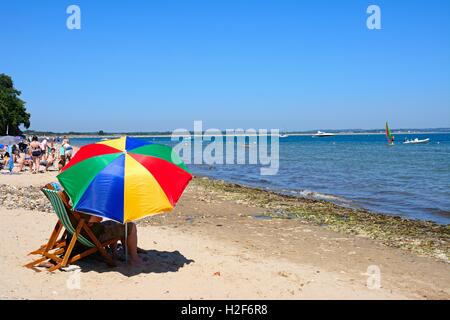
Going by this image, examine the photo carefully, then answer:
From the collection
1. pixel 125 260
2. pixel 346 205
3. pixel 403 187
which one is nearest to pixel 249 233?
pixel 125 260

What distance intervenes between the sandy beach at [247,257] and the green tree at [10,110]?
52578mm

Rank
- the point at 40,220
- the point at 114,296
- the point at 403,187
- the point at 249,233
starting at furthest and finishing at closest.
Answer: the point at 403,187, the point at 249,233, the point at 40,220, the point at 114,296

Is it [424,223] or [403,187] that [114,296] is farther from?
[403,187]

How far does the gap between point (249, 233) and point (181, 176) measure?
5.03m

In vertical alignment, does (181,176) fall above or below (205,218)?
above

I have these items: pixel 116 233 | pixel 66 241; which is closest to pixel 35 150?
pixel 66 241

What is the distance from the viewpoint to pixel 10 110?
65.5 metres

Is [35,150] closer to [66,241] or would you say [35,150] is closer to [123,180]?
[66,241]

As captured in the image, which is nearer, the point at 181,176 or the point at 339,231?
the point at 181,176

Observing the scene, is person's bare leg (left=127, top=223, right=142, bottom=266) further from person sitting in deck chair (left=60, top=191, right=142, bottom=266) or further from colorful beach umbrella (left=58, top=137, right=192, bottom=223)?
colorful beach umbrella (left=58, top=137, right=192, bottom=223)

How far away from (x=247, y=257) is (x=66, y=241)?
10.2ft

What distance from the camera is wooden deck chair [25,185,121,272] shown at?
5883 mm

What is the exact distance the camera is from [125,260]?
6.54 metres

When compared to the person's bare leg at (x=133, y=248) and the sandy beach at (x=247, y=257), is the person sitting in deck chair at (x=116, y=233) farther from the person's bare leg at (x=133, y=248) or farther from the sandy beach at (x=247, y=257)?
the sandy beach at (x=247, y=257)
